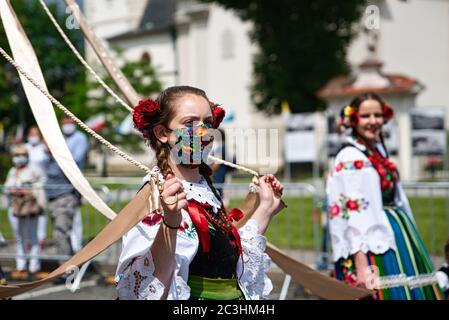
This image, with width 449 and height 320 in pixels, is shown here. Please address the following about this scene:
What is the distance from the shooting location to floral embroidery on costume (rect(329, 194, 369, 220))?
4562 millimetres

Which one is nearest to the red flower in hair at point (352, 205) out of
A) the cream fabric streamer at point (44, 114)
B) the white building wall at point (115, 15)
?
the cream fabric streamer at point (44, 114)

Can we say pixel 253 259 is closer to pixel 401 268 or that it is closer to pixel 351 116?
pixel 401 268

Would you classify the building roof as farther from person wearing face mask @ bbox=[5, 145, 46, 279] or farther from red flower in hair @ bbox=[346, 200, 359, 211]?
red flower in hair @ bbox=[346, 200, 359, 211]

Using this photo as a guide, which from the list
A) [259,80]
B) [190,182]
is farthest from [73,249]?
[259,80]

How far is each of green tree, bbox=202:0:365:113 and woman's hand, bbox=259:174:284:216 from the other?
1039 inches

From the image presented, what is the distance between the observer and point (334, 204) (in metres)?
4.78

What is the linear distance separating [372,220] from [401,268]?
1.20ft

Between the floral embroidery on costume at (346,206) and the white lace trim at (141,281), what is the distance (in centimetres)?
234

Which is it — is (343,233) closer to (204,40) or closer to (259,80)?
(259,80)

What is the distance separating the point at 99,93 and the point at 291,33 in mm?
10542

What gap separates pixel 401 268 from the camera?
179 inches

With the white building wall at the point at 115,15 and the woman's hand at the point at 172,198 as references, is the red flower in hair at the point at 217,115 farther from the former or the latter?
the white building wall at the point at 115,15

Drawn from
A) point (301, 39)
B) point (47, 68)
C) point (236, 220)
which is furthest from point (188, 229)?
point (47, 68)
